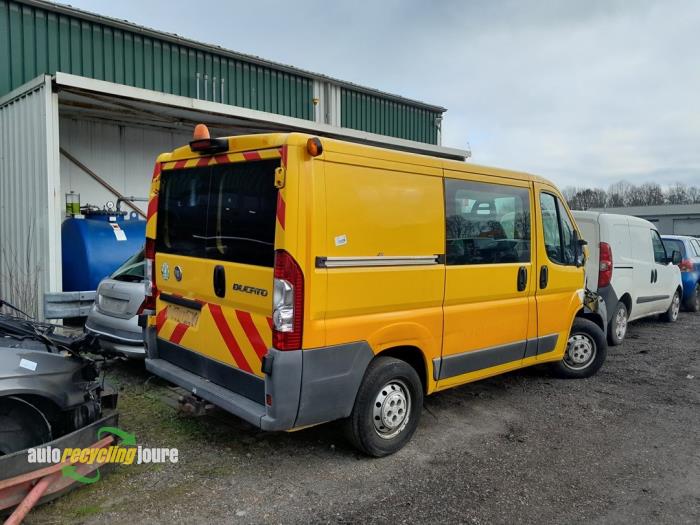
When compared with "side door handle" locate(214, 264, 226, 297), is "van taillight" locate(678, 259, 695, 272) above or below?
below

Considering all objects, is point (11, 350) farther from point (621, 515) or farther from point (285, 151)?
point (621, 515)

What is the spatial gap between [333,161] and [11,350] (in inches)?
88.6

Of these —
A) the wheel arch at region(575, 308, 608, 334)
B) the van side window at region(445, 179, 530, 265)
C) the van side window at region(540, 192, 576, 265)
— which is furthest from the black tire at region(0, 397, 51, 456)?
the wheel arch at region(575, 308, 608, 334)

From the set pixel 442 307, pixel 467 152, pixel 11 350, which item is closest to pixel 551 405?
pixel 442 307

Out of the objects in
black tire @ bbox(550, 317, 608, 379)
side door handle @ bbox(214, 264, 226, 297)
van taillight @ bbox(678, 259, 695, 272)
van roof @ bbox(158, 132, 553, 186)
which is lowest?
black tire @ bbox(550, 317, 608, 379)

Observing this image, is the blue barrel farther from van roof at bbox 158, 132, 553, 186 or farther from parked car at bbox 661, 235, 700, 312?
parked car at bbox 661, 235, 700, 312

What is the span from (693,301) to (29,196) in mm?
12717

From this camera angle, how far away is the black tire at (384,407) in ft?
12.1

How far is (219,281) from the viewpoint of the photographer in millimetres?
3688

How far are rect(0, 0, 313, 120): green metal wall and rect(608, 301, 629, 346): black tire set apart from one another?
7.68 meters

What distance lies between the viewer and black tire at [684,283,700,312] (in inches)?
450

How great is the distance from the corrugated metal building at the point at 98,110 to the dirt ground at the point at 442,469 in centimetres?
261

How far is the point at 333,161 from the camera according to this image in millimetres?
3398

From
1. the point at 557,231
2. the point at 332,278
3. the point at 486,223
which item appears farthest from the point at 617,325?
the point at 332,278
